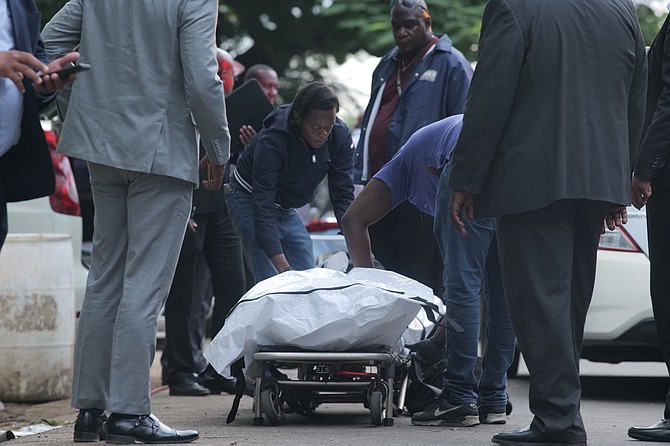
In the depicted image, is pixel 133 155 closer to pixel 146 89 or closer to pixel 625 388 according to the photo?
pixel 146 89

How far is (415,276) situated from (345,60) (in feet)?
34.4

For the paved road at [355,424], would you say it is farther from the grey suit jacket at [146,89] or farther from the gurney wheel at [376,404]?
the grey suit jacket at [146,89]

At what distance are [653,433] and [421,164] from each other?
1.70 m

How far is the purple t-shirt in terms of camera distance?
20.7 feet

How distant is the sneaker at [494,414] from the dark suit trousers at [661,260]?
2.80 ft

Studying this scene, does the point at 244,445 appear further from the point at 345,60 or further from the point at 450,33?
the point at 345,60

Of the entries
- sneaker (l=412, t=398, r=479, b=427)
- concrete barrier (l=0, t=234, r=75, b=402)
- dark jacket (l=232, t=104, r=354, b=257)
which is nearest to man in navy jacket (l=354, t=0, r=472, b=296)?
dark jacket (l=232, t=104, r=354, b=257)

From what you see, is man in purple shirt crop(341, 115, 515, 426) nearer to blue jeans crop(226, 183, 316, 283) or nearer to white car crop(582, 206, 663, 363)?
blue jeans crop(226, 183, 316, 283)

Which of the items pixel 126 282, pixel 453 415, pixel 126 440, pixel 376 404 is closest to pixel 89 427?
pixel 126 440

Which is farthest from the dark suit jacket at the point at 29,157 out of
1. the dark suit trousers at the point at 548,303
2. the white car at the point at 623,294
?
the white car at the point at 623,294

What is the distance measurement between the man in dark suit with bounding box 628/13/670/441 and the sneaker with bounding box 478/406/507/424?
2.79ft

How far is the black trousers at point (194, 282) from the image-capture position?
328 inches

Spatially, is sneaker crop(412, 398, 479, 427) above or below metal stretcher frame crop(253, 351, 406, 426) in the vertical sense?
below

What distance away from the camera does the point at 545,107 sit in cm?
512
